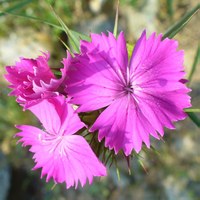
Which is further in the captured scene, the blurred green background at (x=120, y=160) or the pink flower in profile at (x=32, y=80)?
the blurred green background at (x=120, y=160)

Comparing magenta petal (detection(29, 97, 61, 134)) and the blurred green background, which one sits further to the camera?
the blurred green background

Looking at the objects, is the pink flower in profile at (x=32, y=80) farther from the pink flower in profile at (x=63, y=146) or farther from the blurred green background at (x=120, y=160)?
the blurred green background at (x=120, y=160)

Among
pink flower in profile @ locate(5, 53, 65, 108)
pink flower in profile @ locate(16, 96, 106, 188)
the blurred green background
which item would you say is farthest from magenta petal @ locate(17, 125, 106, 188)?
the blurred green background

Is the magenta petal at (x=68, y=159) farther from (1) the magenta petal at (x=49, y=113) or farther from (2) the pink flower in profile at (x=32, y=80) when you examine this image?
(2) the pink flower in profile at (x=32, y=80)

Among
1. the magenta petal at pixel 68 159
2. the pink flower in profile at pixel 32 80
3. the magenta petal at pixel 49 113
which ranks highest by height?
the pink flower in profile at pixel 32 80

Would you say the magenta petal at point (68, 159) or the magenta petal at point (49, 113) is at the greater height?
the magenta petal at point (49, 113)

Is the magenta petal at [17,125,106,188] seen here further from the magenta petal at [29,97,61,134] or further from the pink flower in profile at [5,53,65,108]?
the pink flower in profile at [5,53,65,108]

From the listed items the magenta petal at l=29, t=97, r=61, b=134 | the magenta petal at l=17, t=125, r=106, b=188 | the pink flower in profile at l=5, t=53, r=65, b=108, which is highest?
the pink flower in profile at l=5, t=53, r=65, b=108

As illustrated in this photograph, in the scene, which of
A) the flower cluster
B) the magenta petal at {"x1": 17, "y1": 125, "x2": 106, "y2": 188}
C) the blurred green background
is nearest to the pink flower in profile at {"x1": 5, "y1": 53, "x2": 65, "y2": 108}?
the flower cluster

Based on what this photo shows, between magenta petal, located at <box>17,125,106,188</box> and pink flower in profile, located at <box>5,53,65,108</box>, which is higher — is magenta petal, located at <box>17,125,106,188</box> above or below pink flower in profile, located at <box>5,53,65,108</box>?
below

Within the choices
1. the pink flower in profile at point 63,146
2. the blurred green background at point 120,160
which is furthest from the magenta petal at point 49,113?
the blurred green background at point 120,160
